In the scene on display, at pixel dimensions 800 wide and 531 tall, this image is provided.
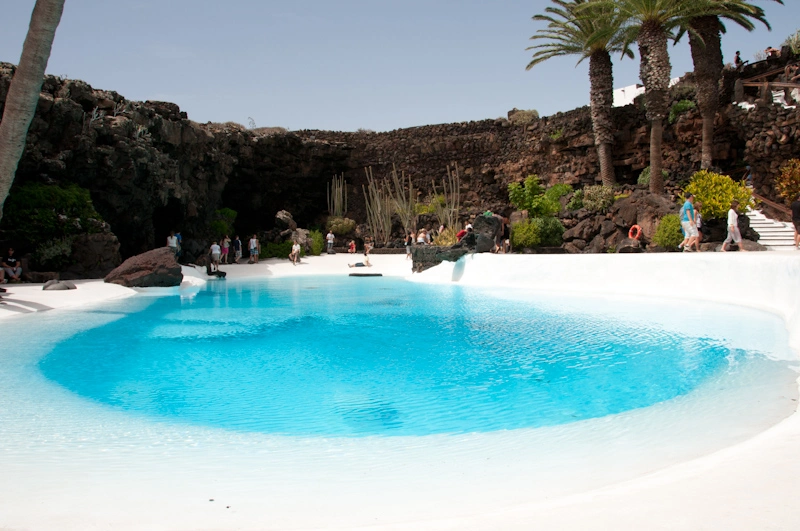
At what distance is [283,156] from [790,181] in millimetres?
22688

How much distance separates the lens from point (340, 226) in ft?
102

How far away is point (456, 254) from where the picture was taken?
731 inches

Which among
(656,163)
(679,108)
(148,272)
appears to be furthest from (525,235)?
(148,272)

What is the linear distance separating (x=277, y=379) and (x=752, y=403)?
14.1 ft

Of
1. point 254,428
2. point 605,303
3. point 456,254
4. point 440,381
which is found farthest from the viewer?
point 456,254

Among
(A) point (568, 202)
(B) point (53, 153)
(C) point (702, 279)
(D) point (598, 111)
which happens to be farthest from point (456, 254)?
(B) point (53, 153)

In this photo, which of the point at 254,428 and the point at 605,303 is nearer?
the point at 254,428

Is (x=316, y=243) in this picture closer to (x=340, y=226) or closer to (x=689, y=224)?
(x=340, y=226)

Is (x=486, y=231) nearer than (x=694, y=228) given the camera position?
No

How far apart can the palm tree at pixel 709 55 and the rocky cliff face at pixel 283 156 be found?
32.5 inches

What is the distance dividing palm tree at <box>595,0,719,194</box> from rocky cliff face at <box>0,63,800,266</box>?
198 cm

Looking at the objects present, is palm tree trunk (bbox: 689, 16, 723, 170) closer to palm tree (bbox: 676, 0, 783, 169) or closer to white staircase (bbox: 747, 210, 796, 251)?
palm tree (bbox: 676, 0, 783, 169)

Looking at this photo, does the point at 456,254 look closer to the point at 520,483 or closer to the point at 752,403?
the point at 752,403

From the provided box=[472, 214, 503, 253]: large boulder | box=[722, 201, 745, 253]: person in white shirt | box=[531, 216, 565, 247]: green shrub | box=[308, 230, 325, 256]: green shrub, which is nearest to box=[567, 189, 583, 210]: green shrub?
box=[531, 216, 565, 247]: green shrub
